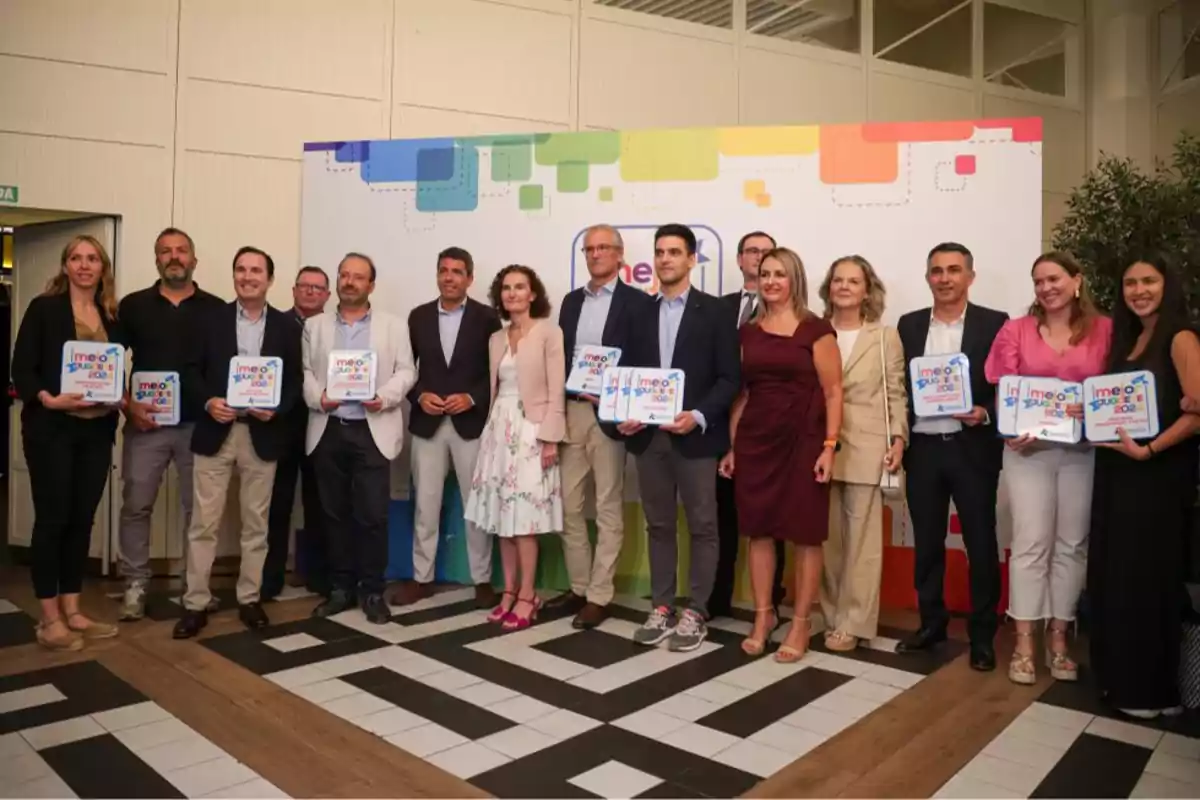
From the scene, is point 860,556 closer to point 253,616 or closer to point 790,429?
point 790,429

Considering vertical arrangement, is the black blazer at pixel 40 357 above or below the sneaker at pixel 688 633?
above

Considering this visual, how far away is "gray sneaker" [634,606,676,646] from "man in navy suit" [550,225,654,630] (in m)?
0.28

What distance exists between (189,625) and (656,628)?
74.9 inches

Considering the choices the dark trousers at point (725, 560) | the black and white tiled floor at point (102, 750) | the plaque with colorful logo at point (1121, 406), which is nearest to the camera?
the black and white tiled floor at point (102, 750)

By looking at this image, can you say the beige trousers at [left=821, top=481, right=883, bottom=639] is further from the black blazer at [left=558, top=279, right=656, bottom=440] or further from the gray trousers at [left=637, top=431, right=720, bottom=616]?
the black blazer at [left=558, top=279, right=656, bottom=440]

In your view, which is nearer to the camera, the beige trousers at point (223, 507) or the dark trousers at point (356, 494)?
the beige trousers at point (223, 507)

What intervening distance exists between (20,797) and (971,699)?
112 inches

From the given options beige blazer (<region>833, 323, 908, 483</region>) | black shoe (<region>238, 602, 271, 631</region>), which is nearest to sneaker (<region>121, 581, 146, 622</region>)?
black shoe (<region>238, 602, 271, 631</region>)

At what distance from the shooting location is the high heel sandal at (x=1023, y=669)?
10.3 feet

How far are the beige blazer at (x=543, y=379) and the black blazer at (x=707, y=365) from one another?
510mm

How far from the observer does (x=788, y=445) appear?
132 inches

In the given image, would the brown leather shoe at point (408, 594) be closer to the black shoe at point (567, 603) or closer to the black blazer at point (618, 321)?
the black shoe at point (567, 603)

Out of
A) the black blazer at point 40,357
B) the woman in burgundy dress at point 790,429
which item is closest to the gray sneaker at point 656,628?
the woman in burgundy dress at point 790,429

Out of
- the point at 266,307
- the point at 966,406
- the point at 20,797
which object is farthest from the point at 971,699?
the point at 266,307
